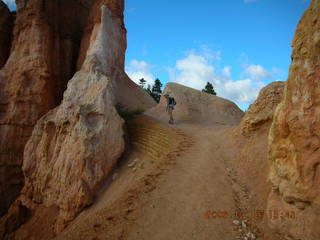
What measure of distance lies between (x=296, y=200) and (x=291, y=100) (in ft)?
4.11

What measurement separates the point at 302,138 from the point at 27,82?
10.5 metres

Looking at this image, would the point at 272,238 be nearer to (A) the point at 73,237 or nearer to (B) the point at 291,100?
(B) the point at 291,100

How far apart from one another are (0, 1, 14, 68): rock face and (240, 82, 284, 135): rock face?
13.5 meters

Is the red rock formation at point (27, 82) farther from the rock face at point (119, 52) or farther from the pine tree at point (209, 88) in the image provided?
the pine tree at point (209, 88)

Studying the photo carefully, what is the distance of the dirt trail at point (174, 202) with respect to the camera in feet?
9.96

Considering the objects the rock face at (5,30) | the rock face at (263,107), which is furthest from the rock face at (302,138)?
the rock face at (5,30)

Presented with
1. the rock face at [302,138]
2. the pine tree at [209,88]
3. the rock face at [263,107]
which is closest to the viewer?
the rock face at [302,138]

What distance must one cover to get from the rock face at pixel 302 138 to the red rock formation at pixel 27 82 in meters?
9.57

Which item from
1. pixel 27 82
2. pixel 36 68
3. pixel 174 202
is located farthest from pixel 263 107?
pixel 27 82

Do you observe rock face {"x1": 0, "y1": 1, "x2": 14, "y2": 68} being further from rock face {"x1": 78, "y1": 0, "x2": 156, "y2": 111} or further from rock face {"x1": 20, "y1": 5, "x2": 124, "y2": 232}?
rock face {"x1": 20, "y1": 5, "x2": 124, "y2": 232}

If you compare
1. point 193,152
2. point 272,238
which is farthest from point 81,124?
point 272,238

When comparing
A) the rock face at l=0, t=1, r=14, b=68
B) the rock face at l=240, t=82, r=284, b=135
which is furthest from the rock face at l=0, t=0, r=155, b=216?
the rock face at l=240, t=82, r=284, b=135

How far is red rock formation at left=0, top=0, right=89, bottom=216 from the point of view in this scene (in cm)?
853

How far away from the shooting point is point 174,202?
12.0 feet
